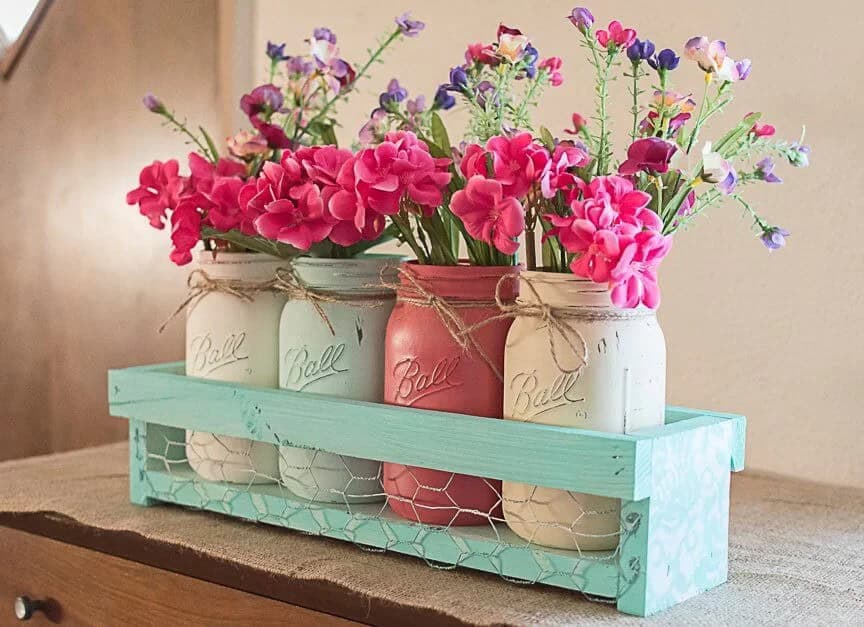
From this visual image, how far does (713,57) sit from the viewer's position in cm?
80

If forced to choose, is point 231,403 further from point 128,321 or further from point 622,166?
point 128,321

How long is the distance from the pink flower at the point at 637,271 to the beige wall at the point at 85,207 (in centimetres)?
116

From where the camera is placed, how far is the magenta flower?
0.78 meters

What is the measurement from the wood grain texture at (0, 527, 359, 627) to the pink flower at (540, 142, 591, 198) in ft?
1.18

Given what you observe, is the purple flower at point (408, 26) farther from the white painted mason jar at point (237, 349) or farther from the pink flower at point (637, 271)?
the pink flower at point (637, 271)

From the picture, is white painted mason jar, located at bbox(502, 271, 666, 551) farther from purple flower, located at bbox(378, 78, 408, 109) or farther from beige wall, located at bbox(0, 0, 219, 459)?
beige wall, located at bbox(0, 0, 219, 459)

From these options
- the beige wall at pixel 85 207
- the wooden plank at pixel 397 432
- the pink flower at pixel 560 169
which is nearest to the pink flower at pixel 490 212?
the pink flower at pixel 560 169

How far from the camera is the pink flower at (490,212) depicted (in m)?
0.80

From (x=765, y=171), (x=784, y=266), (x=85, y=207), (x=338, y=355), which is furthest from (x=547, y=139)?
(x=85, y=207)

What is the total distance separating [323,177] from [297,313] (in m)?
0.15

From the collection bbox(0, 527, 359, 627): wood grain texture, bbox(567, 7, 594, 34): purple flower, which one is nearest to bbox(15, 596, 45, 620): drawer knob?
bbox(0, 527, 359, 627): wood grain texture

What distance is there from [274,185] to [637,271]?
0.33 m

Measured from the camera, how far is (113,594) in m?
1.02

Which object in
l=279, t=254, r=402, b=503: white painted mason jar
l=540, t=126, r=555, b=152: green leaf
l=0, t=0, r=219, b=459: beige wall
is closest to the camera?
l=540, t=126, r=555, b=152: green leaf
